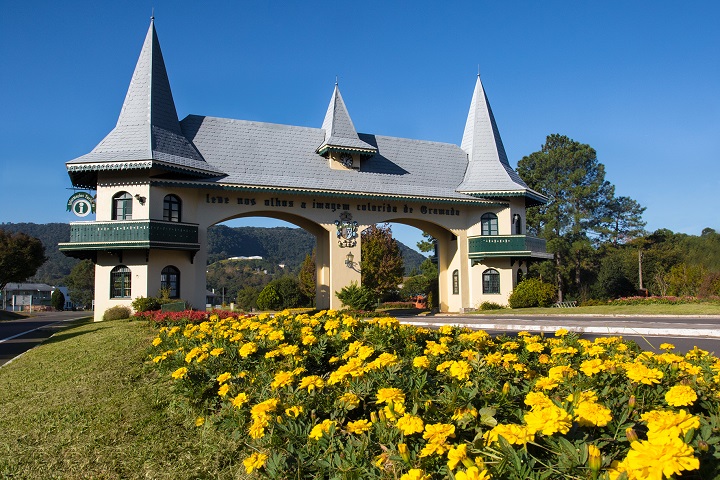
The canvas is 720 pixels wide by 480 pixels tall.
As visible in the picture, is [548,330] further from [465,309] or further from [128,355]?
[465,309]

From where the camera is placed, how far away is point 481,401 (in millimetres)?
4195

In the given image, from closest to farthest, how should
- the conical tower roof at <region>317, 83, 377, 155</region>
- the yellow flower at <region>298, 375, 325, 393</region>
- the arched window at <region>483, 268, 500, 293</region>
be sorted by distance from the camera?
1. the yellow flower at <region>298, 375, 325, 393</region>
2. the conical tower roof at <region>317, 83, 377, 155</region>
3. the arched window at <region>483, 268, 500, 293</region>

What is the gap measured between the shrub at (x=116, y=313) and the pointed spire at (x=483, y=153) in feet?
59.3

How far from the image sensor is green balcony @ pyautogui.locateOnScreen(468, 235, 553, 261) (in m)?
28.8

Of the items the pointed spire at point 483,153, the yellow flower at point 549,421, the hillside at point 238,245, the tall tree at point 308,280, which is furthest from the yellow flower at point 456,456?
the hillside at point 238,245

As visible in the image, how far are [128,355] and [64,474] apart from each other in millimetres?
5246

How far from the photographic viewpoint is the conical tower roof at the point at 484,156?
97.8 ft

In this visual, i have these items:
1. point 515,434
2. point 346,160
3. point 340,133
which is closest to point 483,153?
point 346,160

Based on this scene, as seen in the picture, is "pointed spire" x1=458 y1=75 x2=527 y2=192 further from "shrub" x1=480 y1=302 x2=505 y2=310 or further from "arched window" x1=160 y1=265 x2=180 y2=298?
"arched window" x1=160 y1=265 x2=180 y2=298

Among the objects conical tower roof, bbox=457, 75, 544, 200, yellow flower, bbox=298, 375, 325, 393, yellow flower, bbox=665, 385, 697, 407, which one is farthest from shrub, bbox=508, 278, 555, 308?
yellow flower, bbox=665, 385, 697, 407

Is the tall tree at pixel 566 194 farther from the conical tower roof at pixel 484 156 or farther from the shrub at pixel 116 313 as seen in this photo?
the shrub at pixel 116 313

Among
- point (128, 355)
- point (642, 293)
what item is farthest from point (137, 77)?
point (642, 293)

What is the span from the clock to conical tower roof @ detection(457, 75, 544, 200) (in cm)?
634

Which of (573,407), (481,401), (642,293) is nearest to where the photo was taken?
(573,407)
